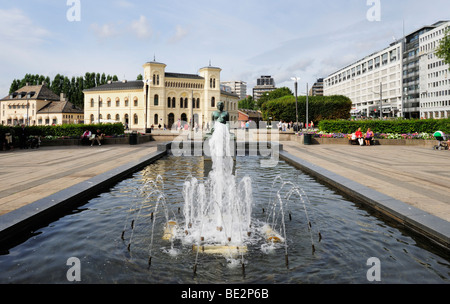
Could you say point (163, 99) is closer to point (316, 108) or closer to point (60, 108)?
point (60, 108)

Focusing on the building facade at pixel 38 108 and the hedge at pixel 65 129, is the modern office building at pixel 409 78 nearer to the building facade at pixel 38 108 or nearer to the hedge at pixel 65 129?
the hedge at pixel 65 129

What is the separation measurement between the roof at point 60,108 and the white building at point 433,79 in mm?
93923

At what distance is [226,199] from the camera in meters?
8.10

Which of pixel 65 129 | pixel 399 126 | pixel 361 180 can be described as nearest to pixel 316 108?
pixel 399 126

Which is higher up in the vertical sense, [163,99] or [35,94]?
[35,94]

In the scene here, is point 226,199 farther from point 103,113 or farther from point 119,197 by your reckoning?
point 103,113

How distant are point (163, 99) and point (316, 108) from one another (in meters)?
35.4

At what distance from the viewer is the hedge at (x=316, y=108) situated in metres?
58.7

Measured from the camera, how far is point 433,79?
7950cm

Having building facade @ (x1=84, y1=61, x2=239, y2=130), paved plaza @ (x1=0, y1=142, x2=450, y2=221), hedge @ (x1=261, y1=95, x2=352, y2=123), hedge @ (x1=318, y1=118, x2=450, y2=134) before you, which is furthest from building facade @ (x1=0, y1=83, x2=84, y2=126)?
paved plaza @ (x1=0, y1=142, x2=450, y2=221)

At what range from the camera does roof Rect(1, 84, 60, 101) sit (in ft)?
299

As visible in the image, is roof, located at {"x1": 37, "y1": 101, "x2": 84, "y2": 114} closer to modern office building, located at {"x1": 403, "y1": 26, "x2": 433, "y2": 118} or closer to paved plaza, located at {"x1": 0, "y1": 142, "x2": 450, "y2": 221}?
paved plaza, located at {"x1": 0, "y1": 142, "x2": 450, "y2": 221}

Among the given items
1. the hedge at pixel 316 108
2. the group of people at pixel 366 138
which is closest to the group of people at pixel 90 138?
the group of people at pixel 366 138

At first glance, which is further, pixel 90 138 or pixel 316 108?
pixel 316 108
